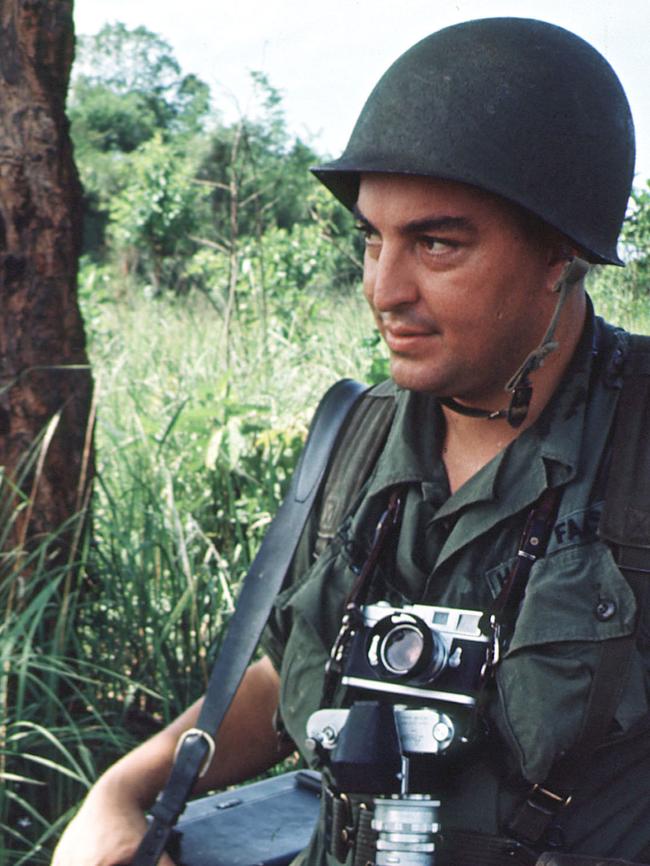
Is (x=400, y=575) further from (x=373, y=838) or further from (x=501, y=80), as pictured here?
(x=501, y=80)

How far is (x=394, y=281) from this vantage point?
1.80m

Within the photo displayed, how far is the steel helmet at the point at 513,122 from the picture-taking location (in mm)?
1773

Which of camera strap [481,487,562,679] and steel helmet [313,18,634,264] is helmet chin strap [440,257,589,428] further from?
camera strap [481,487,562,679]

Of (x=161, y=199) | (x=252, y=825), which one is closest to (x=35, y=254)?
(x=252, y=825)

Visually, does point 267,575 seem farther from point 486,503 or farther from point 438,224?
point 438,224

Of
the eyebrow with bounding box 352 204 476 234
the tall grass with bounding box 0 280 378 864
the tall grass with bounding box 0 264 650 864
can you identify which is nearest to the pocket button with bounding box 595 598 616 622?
the eyebrow with bounding box 352 204 476 234

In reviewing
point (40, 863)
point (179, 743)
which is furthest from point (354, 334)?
point (179, 743)

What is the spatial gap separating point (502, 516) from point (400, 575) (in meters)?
0.22

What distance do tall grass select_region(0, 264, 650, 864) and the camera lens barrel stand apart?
4.64 feet

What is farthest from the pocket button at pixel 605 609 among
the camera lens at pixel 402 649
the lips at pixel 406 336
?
the lips at pixel 406 336

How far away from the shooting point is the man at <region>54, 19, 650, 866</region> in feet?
5.42

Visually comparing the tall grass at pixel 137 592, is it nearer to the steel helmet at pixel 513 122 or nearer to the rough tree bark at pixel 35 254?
the rough tree bark at pixel 35 254

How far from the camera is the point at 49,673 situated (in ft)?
10.9

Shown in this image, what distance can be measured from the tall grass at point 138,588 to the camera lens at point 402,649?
1.35 meters
